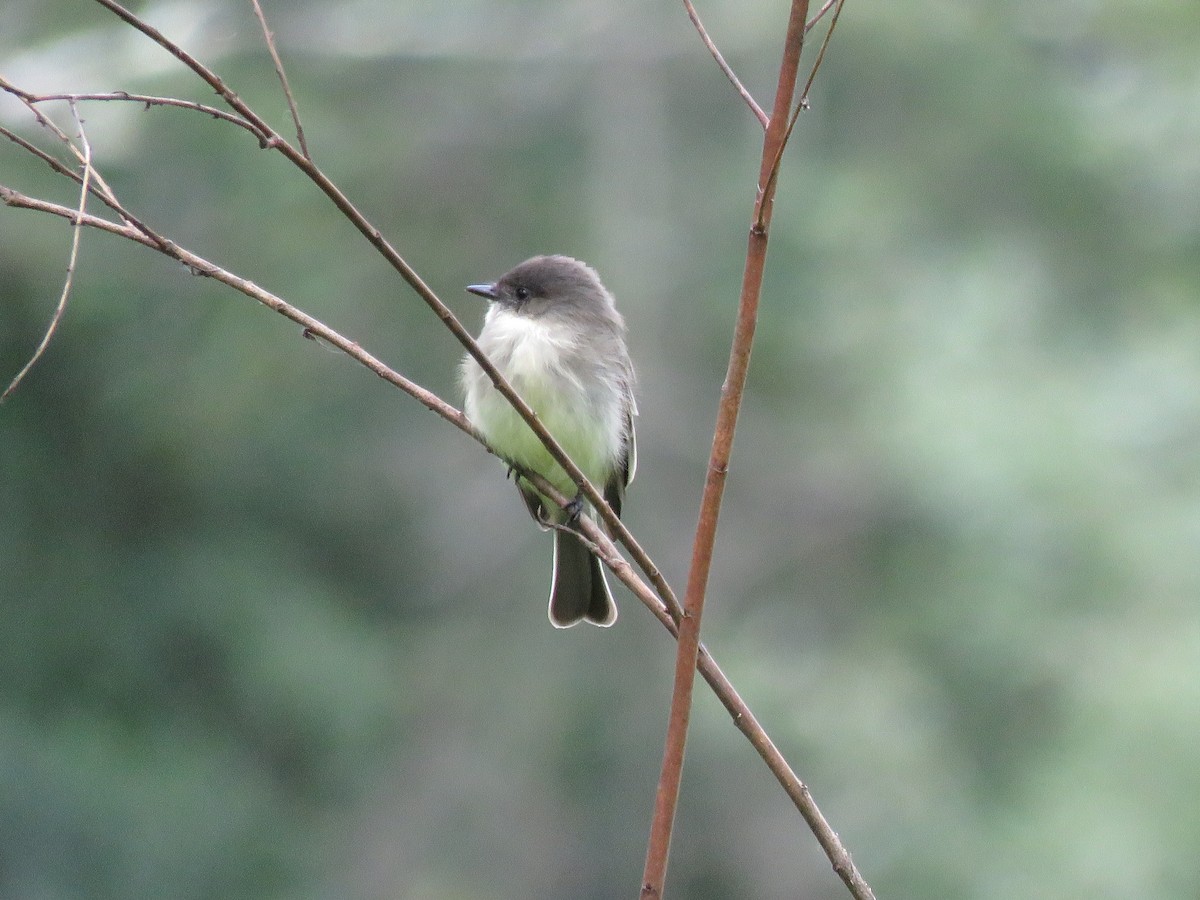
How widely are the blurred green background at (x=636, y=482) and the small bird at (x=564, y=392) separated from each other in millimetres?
4806

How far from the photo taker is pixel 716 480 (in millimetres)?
1518

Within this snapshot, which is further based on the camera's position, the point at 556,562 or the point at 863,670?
the point at 863,670

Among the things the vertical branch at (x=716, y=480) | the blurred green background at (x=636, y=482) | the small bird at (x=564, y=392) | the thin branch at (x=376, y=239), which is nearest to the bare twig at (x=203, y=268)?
the thin branch at (x=376, y=239)

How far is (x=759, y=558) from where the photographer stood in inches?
413

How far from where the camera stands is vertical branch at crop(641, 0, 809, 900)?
4.74 ft

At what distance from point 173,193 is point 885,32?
176 inches

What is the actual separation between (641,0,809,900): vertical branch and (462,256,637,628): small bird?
1.89 metres

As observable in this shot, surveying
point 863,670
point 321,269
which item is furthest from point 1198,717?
point 321,269

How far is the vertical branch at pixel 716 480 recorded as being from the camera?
144cm

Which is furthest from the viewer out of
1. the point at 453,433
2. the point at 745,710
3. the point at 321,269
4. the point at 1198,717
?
the point at 453,433

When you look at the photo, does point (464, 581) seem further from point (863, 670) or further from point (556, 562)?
point (556, 562)

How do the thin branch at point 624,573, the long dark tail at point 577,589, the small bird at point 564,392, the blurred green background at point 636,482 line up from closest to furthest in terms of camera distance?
the thin branch at point 624,573 → the small bird at point 564,392 → the long dark tail at point 577,589 → the blurred green background at point 636,482

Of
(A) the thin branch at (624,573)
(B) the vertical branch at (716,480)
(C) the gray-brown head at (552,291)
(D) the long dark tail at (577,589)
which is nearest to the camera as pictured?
(B) the vertical branch at (716,480)

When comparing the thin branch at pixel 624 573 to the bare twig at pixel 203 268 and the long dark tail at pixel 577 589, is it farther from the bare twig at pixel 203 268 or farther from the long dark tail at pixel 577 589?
the long dark tail at pixel 577 589
